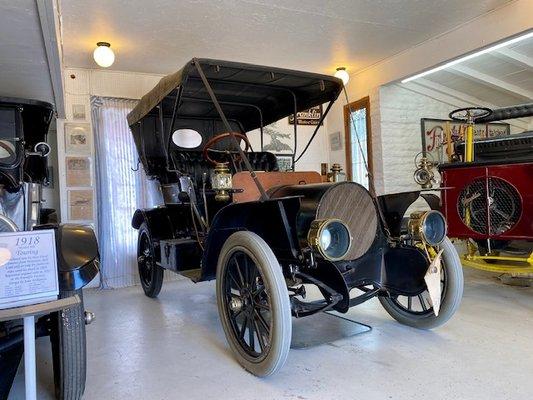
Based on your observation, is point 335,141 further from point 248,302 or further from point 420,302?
point 248,302

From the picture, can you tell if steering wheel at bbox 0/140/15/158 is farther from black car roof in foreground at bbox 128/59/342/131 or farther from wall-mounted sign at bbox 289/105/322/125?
wall-mounted sign at bbox 289/105/322/125

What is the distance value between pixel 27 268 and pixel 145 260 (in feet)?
9.72

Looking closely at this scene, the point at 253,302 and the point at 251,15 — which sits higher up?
the point at 251,15

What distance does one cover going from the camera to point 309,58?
505cm

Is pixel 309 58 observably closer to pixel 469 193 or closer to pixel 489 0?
pixel 489 0

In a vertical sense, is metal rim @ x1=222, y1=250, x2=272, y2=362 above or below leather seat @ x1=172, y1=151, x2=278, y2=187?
below

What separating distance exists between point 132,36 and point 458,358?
403 centimetres

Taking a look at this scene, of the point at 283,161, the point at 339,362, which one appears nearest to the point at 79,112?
the point at 283,161

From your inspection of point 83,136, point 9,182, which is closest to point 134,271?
point 83,136

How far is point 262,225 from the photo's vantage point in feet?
8.59

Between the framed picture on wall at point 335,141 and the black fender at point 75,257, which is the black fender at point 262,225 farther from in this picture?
the framed picture on wall at point 335,141

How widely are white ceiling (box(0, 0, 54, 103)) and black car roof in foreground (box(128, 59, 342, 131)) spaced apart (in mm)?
820

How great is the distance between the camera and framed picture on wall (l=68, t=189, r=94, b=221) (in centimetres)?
482

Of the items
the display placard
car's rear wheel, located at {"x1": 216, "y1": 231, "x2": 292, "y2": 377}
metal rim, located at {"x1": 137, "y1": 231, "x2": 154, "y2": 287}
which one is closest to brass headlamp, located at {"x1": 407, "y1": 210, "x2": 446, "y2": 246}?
car's rear wheel, located at {"x1": 216, "y1": 231, "x2": 292, "y2": 377}
